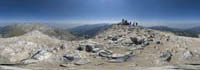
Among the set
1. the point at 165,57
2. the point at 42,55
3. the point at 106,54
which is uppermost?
the point at 42,55

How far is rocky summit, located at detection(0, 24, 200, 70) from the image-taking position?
33.2 metres

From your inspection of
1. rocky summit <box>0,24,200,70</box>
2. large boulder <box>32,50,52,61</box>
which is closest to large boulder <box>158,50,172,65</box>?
rocky summit <box>0,24,200,70</box>

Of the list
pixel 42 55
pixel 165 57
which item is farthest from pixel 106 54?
pixel 42 55

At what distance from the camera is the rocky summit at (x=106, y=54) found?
33250 mm

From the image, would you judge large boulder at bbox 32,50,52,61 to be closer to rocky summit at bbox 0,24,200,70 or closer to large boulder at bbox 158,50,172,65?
rocky summit at bbox 0,24,200,70

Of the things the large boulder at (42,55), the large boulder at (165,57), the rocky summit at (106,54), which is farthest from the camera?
the large boulder at (42,55)

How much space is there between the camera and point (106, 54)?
3884 centimetres

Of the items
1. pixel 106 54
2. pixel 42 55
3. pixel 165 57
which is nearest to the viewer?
pixel 165 57

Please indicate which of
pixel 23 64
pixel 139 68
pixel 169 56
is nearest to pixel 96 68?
pixel 139 68

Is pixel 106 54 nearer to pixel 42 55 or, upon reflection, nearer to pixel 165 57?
pixel 165 57

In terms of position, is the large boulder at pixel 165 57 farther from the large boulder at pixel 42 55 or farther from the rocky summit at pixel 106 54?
the large boulder at pixel 42 55

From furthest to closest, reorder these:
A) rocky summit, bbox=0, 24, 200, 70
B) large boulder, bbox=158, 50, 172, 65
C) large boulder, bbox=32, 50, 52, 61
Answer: large boulder, bbox=32, 50, 52, 61, large boulder, bbox=158, 50, 172, 65, rocky summit, bbox=0, 24, 200, 70

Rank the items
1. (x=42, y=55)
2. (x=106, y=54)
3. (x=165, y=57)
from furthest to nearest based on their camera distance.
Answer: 1. (x=106, y=54)
2. (x=42, y=55)
3. (x=165, y=57)

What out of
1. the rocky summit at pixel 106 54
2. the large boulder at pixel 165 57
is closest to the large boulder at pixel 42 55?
the rocky summit at pixel 106 54
